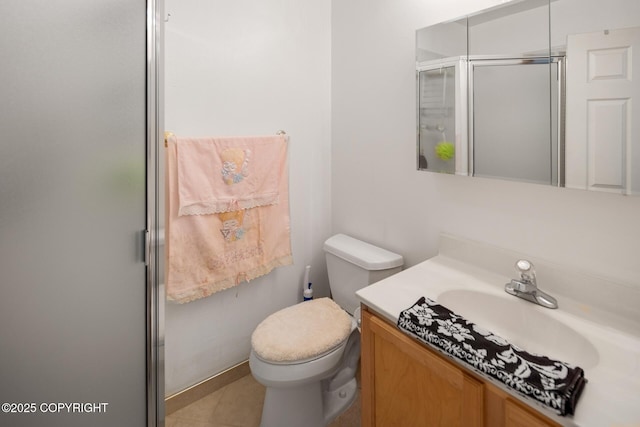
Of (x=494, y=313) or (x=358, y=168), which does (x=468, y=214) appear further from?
(x=358, y=168)

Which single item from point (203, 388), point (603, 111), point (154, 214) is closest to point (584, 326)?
point (603, 111)

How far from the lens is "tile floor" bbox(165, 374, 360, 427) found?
158 cm

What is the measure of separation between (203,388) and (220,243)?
0.78m

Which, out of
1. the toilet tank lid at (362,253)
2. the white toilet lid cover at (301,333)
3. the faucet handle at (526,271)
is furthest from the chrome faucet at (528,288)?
the white toilet lid cover at (301,333)

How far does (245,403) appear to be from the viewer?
170 cm

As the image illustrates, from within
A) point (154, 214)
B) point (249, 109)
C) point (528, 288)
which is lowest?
point (528, 288)

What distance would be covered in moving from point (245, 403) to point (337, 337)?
0.72 m

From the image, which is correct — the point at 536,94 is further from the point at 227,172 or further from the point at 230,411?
the point at 230,411

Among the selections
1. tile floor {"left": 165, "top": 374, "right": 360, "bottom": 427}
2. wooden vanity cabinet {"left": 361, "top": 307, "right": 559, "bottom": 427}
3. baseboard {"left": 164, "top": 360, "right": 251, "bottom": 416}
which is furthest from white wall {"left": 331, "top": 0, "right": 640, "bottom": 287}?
baseboard {"left": 164, "top": 360, "right": 251, "bottom": 416}

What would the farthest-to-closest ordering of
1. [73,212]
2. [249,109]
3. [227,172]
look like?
[249,109]
[227,172]
[73,212]

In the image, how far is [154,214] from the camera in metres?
Answer: 0.92

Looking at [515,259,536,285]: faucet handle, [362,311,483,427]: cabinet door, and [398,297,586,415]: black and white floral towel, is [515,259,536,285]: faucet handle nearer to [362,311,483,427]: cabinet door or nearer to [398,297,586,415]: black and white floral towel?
[398,297,586,415]: black and white floral towel

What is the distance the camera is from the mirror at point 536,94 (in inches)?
35.9

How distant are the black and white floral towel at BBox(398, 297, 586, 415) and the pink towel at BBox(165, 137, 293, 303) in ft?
3.09
